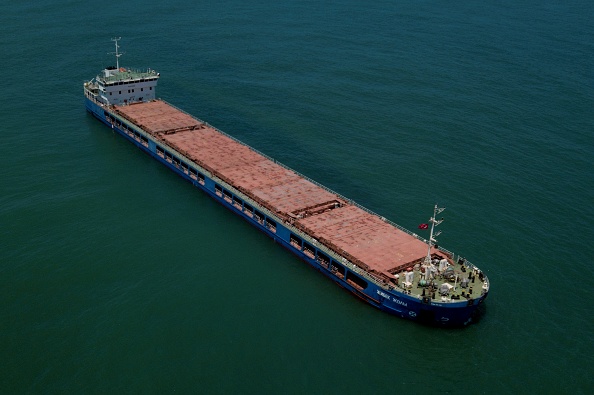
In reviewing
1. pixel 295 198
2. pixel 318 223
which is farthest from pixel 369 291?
pixel 295 198

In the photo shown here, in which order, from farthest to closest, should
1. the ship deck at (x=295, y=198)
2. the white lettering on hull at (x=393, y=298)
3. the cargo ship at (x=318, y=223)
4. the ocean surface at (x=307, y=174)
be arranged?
the ship deck at (x=295, y=198), the cargo ship at (x=318, y=223), the white lettering on hull at (x=393, y=298), the ocean surface at (x=307, y=174)

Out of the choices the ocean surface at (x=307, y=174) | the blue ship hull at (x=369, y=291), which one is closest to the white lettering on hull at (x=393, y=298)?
the blue ship hull at (x=369, y=291)

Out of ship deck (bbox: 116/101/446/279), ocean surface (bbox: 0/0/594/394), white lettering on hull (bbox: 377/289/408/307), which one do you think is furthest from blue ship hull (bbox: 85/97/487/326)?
ship deck (bbox: 116/101/446/279)

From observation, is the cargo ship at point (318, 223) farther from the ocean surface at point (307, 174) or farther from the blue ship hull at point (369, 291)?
the ocean surface at point (307, 174)

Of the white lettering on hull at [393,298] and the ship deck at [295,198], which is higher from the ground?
the ship deck at [295,198]

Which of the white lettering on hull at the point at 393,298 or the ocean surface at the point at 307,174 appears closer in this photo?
the ocean surface at the point at 307,174

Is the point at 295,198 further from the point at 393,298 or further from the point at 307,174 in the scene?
the point at 393,298

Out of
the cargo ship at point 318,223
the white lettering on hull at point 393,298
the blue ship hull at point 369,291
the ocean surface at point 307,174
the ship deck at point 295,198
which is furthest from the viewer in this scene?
the ship deck at point 295,198
